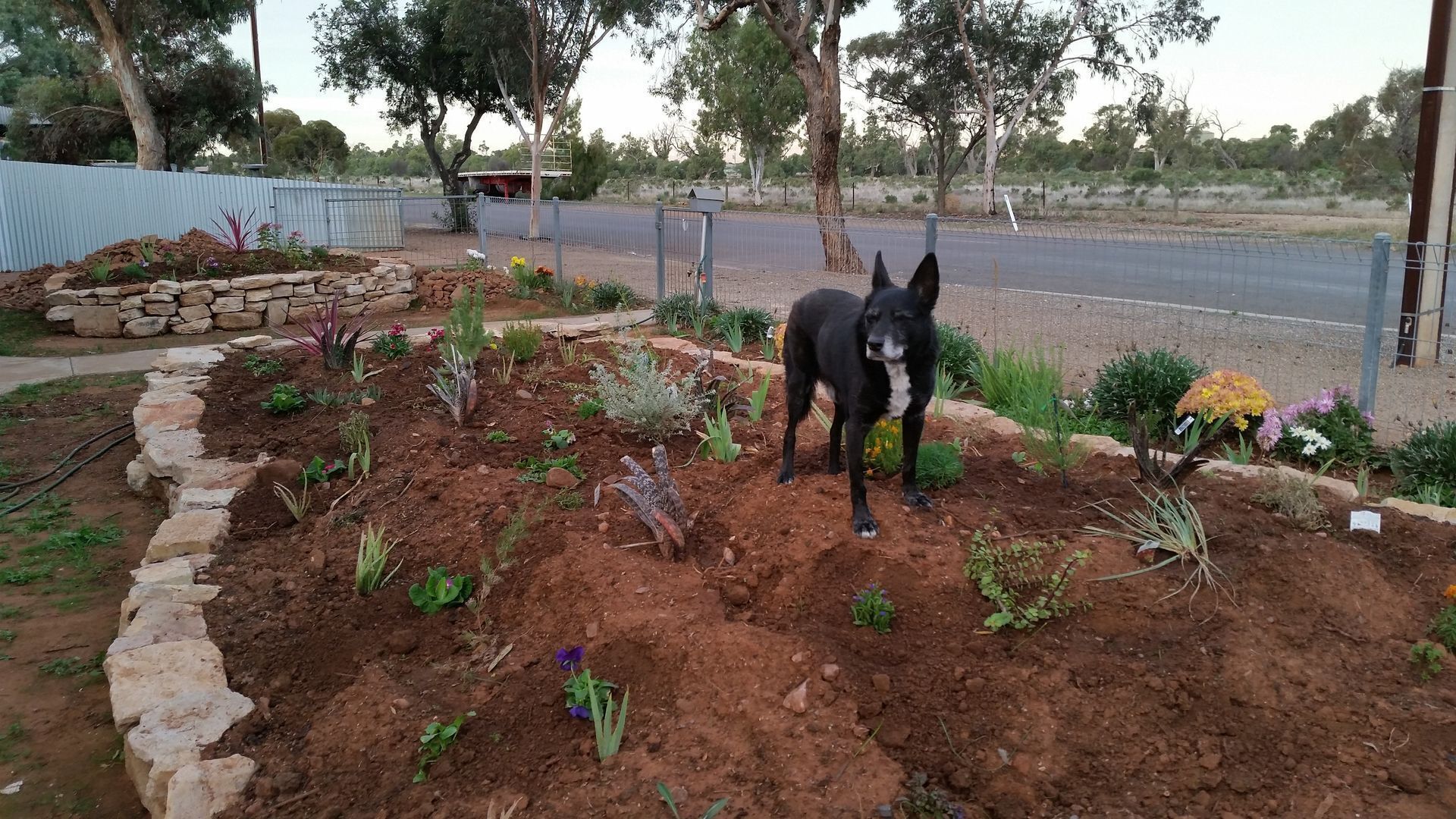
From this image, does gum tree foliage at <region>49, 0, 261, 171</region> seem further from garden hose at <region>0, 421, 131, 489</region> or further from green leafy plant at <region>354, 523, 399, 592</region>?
green leafy plant at <region>354, 523, 399, 592</region>

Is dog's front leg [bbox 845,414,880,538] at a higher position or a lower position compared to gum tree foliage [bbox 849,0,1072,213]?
lower

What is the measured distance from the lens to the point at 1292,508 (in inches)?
143

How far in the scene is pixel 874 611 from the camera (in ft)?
10.2

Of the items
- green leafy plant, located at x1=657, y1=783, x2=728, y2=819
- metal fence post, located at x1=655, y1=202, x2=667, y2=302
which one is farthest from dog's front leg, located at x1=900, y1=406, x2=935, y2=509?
metal fence post, located at x1=655, y1=202, x2=667, y2=302

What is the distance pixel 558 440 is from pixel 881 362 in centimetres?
229

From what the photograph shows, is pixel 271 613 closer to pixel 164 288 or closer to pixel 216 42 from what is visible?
pixel 164 288

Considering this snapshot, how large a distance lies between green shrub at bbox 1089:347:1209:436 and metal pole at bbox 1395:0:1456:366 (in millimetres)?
3241

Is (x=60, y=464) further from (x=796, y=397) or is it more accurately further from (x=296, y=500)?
(x=796, y=397)

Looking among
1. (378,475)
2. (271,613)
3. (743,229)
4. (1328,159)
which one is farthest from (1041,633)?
(1328,159)

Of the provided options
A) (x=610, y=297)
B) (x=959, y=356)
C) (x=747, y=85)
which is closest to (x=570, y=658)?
(x=959, y=356)

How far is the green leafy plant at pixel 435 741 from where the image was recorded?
8.79 feet

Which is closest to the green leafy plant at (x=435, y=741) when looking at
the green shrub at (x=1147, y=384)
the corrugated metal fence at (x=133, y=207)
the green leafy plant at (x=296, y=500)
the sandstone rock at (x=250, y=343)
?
the green leafy plant at (x=296, y=500)

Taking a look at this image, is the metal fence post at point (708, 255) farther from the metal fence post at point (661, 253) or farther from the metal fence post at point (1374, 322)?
the metal fence post at point (1374, 322)

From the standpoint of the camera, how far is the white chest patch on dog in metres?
3.57
